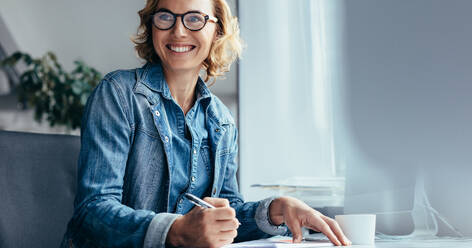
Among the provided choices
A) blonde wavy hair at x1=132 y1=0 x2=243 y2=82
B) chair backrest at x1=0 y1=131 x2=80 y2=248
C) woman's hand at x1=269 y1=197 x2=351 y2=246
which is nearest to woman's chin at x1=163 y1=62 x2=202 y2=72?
blonde wavy hair at x1=132 y1=0 x2=243 y2=82

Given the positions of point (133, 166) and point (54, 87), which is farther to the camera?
point (54, 87)

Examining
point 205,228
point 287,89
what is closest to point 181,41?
point 205,228

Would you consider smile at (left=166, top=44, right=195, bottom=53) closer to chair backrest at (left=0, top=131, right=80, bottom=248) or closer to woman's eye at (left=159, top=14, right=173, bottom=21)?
woman's eye at (left=159, top=14, right=173, bottom=21)

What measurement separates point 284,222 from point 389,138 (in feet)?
1.69

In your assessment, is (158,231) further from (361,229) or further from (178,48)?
(178,48)

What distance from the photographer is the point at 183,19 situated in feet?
3.99

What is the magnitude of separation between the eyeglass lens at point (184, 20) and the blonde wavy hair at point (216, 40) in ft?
0.18

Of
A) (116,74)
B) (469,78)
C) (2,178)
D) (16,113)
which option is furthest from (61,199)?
(16,113)

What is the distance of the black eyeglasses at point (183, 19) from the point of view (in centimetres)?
121

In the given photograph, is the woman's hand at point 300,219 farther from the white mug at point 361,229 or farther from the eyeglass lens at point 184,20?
the eyeglass lens at point 184,20

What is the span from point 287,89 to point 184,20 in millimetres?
969

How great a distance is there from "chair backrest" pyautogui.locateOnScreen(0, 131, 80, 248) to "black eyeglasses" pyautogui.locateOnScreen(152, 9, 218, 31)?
36cm

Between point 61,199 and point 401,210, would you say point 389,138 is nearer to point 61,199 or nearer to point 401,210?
point 401,210

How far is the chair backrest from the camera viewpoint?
3.66 feet
